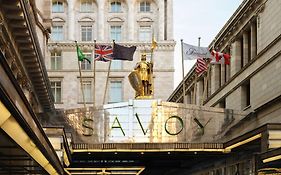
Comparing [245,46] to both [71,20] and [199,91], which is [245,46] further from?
[71,20]

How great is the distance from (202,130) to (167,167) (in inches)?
458

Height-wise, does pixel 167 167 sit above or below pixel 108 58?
below

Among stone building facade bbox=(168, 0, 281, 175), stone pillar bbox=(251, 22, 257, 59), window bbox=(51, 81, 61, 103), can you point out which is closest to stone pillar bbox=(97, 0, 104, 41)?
window bbox=(51, 81, 61, 103)

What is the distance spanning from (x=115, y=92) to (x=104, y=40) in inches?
266

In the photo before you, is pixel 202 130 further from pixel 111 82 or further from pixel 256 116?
pixel 111 82

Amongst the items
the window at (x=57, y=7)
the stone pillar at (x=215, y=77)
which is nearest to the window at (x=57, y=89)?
the window at (x=57, y=7)

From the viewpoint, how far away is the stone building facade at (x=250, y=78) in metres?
36.5

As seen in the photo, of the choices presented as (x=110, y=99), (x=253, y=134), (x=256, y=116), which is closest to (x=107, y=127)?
(x=256, y=116)

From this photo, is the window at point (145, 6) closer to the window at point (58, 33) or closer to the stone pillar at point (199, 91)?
the window at point (58, 33)

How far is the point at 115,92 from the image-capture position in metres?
88.0

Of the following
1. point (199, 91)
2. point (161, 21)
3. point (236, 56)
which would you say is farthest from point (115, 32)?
point (236, 56)

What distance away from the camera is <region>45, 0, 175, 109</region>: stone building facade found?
87000 mm

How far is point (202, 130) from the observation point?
42.9 metres

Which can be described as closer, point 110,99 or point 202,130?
point 202,130
